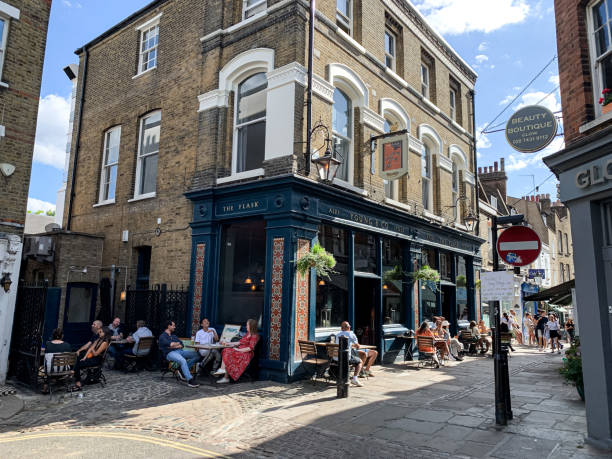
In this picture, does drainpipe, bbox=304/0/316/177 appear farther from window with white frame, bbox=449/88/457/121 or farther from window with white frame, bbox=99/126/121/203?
window with white frame, bbox=449/88/457/121

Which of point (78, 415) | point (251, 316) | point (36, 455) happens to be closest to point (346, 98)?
point (251, 316)

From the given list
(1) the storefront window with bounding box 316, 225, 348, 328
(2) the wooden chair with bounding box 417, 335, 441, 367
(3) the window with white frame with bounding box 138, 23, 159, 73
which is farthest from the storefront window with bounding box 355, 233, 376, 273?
(3) the window with white frame with bounding box 138, 23, 159, 73

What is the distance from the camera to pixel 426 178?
1647 centimetres

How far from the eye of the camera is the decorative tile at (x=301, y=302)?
988 centimetres

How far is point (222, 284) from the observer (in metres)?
11.4

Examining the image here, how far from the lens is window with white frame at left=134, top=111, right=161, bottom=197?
1403cm

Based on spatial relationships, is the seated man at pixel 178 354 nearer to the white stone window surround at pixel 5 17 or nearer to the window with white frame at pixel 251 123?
the window with white frame at pixel 251 123

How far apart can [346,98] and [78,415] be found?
396 inches

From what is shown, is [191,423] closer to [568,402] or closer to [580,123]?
[568,402]

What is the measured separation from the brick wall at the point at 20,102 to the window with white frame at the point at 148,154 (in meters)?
3.73

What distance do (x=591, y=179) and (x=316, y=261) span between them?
5541mm

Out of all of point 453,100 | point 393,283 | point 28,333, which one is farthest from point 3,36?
point 453,100

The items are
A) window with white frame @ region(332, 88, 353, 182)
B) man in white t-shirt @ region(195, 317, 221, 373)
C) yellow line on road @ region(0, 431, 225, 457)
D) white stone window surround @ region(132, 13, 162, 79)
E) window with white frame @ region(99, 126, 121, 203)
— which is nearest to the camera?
yellow line on road @ region(0, 431, 225, 457)

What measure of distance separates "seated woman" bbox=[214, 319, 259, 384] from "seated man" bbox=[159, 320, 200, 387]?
64 cm
